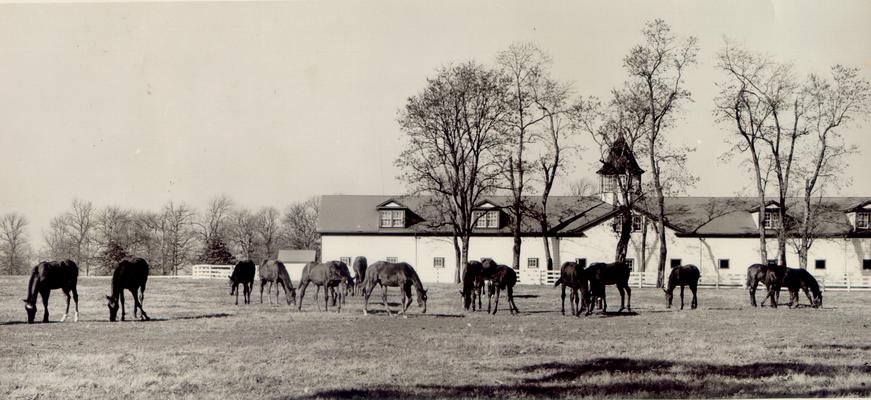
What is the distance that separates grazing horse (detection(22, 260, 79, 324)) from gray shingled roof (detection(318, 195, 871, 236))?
2872 centimetres

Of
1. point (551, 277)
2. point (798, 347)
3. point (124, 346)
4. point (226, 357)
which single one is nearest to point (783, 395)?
point (798, 347)

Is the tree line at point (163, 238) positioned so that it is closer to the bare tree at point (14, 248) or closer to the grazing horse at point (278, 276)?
the bare tree at point (14, 248)

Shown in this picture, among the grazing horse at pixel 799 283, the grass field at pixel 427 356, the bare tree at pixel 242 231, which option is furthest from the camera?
the bare tree at pixel 242 231

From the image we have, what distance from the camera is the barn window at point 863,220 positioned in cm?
4675

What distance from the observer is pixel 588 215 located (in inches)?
1961

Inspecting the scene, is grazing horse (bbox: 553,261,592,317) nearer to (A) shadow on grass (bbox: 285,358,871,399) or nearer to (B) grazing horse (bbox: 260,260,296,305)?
(B) grazing horse (bbox: 260,260,296,305)

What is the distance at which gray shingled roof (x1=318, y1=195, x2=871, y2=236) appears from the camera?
4759 centimetres

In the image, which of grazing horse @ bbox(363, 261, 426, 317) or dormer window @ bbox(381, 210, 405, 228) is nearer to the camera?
grazing horse @ bbox(363, 261, 426, 317)

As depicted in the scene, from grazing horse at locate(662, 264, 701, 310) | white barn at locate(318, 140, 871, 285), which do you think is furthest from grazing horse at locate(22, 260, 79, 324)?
white barn at locate(318, 140, 871, 285)

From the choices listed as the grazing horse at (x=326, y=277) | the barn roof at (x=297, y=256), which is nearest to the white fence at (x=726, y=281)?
the grazing horse at (x=326, y=277)

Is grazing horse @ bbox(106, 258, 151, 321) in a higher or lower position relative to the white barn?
lower

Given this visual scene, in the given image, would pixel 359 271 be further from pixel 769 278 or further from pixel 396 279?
pixel 769 278

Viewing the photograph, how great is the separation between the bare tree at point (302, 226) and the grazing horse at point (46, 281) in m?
75.4

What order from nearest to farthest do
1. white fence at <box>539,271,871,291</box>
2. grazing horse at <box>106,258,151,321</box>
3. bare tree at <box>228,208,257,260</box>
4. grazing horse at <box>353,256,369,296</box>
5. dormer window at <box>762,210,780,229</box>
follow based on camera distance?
grazing horse at <box>106,258,151,321</box> < grazing horse at <box>353,256,369,296</box> < white fence at <box>539,271,871,291</box> < dormer window at <box>762,210,780,229</box> < bare tree at <box>228,208,257,260</box>
